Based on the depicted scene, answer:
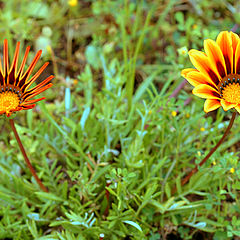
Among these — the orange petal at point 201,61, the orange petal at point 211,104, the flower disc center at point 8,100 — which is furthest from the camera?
the flower disc center at point 8,100

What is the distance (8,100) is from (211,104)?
79 cm

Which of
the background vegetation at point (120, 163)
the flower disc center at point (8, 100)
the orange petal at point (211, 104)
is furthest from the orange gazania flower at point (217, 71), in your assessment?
the flower disc center at point (8, 100)

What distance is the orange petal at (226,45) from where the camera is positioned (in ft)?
3.83

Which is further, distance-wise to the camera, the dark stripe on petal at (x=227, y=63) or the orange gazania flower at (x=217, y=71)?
the dark stripe on petal at (x=227, y=63)

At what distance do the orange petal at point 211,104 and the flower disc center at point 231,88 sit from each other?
163mm

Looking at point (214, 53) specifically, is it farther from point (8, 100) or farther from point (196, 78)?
point (8, 100)

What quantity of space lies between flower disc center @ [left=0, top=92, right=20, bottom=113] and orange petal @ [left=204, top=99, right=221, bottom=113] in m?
0.74

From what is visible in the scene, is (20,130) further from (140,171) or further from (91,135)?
(140,171)

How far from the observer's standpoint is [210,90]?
3.71ft

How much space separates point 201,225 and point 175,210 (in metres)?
0.15

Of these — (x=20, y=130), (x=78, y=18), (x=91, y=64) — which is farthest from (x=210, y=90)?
(x=78, y=18)

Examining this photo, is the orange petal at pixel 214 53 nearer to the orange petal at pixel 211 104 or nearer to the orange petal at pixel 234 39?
the orange petal at pixel 234 39

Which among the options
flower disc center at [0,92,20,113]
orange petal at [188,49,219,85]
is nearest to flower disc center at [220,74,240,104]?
orange petal at [188,49,219,85]

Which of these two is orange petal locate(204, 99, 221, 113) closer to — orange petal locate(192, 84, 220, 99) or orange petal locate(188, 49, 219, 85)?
orange petal locate(192, 84, 220, 99)
